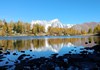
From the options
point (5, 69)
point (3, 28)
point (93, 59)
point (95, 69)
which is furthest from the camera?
point (3, 28)

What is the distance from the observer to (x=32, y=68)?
25.9 metres

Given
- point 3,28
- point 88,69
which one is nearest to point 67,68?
point 88,69

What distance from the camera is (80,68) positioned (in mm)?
25156

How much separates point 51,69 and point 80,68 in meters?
3.72

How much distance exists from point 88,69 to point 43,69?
5631 millimetres

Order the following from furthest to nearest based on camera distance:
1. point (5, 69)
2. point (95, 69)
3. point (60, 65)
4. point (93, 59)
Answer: point (93, 59) < point (60, 65) < point (5, 69) < point (95, 69)

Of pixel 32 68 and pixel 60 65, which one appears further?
pixel 60 65

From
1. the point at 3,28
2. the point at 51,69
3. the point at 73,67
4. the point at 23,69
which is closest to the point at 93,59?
the point at 73,67

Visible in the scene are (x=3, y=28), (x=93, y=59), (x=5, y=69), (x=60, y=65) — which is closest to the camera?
(x=5, y=69)

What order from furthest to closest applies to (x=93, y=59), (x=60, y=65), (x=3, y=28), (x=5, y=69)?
1. (x=3, y=28)
2. (x=93, y=59)
3. (x=60, y=65)
4. (x=5, y=69)

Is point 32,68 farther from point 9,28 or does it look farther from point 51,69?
point 9,28

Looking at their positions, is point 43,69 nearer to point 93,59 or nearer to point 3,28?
point 93,59

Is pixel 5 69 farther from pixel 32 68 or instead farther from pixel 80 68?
pixel 80 68

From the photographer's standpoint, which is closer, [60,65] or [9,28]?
[60,65]
